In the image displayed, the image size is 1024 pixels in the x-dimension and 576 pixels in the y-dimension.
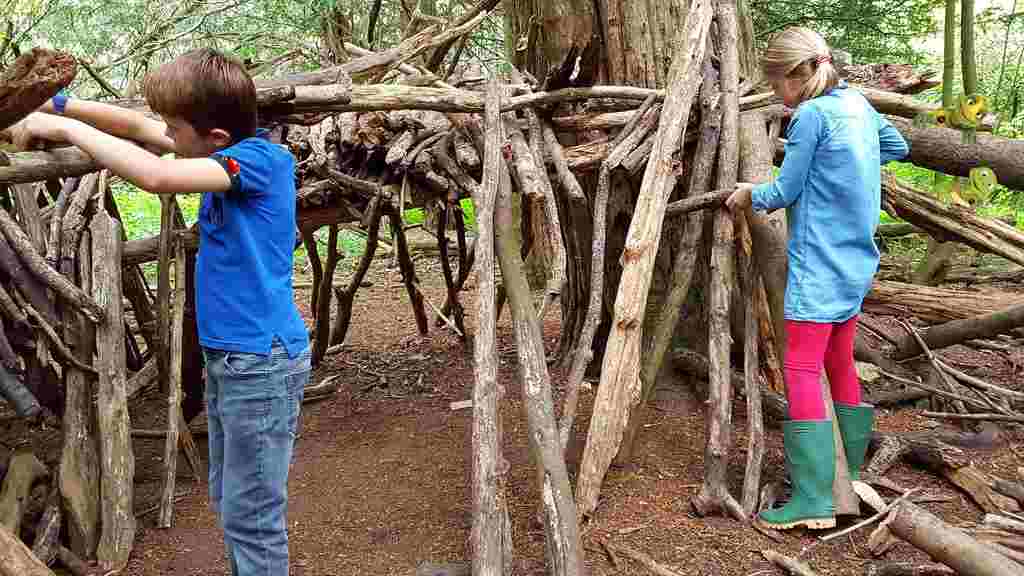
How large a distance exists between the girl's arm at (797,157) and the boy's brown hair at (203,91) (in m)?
1.93

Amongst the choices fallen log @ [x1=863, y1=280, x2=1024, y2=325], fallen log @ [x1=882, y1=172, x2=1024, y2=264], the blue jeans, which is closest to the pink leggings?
fallen log @ [x1=882, y1=172, x2=1024, y2=264]

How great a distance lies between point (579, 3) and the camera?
442 centimetres

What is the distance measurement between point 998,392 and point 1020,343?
1357 mm

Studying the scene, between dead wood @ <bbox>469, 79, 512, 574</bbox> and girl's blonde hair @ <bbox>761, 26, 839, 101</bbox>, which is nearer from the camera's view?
dead wood @ <bbox>469, 79, 512, 574</bbox>

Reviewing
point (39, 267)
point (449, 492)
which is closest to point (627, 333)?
point (449, 492)

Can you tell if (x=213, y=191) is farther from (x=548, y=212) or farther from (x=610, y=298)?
(x=610, y=298)

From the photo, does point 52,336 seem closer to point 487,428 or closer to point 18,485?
point 18,485

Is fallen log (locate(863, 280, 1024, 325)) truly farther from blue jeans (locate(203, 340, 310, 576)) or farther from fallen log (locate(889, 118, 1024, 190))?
blue jeans (locate(203, 340, 310, 576))

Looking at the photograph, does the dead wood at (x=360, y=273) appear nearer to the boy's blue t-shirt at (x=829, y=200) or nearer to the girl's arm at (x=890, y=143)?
the boy's blue t-shirt at (x=829, y=200)

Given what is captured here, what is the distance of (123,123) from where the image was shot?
2586mm

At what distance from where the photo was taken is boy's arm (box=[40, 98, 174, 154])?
100 inches

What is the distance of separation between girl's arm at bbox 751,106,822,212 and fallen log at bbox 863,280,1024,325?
166cm

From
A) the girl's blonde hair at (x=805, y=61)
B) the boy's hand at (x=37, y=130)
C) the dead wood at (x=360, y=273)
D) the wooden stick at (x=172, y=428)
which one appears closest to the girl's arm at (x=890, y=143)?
the girl's blonde hair at (x=805, y=61)

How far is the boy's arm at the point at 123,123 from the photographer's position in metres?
2.54
